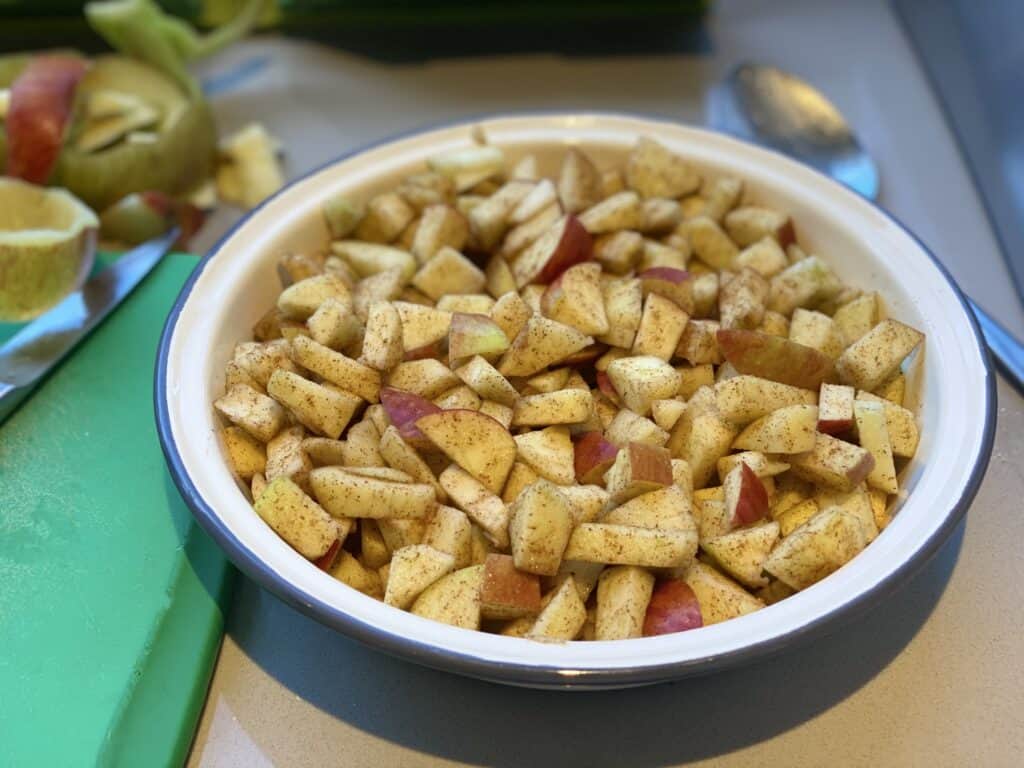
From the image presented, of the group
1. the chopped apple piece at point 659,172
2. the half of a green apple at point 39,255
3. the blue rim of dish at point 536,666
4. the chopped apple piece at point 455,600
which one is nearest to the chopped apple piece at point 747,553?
the blue rim of dish at point 536,666

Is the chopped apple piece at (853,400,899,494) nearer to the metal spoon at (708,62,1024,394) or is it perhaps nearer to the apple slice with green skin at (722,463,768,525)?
the apple slice with green skin at (722,463,768,525)

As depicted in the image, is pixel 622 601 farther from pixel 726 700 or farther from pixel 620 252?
pixel 620 252

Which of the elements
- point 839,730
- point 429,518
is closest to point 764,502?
point 839,730

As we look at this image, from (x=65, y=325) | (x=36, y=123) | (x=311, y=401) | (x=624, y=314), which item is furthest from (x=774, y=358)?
(x=36, y=123)

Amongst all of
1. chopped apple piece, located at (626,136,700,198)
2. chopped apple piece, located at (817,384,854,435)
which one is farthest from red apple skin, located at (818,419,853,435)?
chopped apple piece, located at (626,136,700,198)

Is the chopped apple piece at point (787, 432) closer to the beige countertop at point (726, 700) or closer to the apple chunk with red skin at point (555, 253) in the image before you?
the beige countertop at point (726, 700)

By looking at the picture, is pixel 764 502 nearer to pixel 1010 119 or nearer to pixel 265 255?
pixel 265 255
